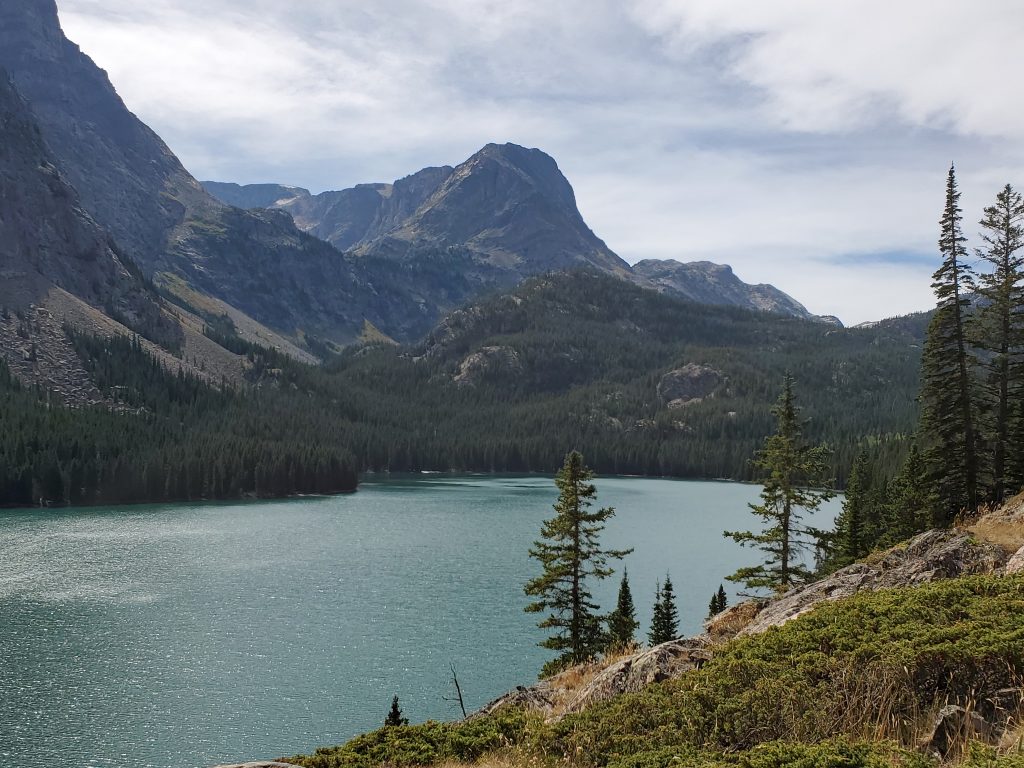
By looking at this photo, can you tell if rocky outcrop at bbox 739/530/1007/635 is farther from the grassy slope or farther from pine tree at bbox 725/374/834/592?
pine tree at bbox 725/374/834/592

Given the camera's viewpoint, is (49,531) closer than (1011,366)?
No

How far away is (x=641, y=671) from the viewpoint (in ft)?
57.7

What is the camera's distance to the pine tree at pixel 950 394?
43594 mm

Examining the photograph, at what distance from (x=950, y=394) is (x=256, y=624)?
59193 mm

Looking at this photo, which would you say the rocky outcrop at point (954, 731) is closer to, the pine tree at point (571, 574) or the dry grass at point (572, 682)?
the dry grass at point (572, 682)

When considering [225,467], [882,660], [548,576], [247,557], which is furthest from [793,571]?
[225,467]

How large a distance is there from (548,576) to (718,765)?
31210mm

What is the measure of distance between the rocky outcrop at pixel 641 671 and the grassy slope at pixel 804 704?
1.53 meters

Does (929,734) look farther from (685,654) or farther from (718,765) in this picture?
(685,654)

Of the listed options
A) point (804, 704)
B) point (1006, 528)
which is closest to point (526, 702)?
point (804, 704)

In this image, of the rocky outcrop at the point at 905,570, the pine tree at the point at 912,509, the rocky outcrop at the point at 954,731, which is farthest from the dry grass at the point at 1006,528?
the pine tree at the point at 912,509

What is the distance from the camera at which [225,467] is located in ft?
569

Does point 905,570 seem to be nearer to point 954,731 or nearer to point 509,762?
point 954,731

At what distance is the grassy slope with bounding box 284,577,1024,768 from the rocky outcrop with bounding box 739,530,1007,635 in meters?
4.75
